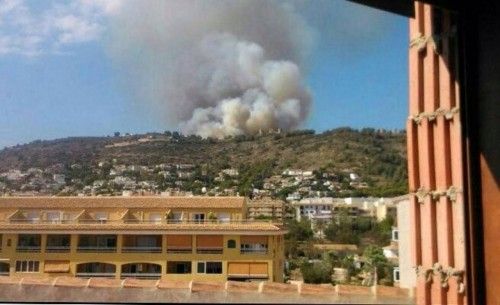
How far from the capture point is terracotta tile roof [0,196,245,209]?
1784 millimetres

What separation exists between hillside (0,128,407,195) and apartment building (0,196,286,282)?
301 mm

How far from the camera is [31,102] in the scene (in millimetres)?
2107

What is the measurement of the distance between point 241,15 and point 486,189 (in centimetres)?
190

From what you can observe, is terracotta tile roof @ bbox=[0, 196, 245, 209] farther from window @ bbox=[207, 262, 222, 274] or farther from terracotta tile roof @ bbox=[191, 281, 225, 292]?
terracotta tile roof @ bbox=[191, 281, 225, 292]

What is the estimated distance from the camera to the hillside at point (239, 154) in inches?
82.2

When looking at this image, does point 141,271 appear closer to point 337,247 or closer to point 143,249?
point 143,249

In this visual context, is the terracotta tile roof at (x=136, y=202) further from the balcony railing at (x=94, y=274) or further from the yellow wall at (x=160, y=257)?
the balcony railing at (x=94, y=274)

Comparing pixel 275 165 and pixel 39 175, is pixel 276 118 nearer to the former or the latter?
pixel 275 165

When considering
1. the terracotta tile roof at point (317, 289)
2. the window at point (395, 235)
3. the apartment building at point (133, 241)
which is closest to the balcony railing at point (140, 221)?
the apartment building at point (133, 241)

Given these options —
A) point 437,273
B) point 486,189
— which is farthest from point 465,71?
point 437,273

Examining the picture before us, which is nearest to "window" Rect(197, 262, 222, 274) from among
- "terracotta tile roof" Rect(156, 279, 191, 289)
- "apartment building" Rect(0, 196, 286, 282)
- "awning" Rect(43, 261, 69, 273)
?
"apartment building" Rect(0, 196, 286, 282)

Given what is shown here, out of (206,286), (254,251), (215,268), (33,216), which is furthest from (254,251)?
(33,216)

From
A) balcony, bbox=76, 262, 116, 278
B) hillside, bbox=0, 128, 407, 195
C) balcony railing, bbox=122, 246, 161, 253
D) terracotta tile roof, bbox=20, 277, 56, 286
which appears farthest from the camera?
hillside, bbox=0, 128, 407, 195

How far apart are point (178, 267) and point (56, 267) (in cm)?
39
